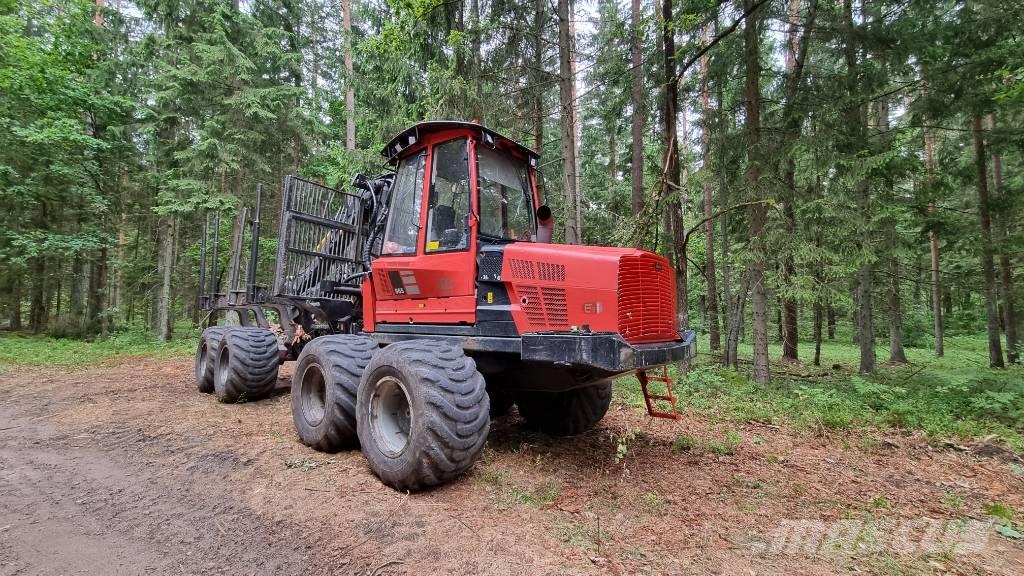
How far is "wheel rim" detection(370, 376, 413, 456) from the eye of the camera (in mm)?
3695

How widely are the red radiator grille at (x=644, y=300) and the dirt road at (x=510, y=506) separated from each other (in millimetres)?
1206

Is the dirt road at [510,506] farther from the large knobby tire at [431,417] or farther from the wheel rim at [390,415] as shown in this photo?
the wheel rim at [390,415]

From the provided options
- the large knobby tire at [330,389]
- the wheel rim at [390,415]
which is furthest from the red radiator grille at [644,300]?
the large knobby tire at [330,389]

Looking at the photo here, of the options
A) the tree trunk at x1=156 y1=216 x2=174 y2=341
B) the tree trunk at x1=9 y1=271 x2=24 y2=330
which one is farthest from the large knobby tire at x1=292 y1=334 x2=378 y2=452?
the tree trunk at x1=9 y1=271 x2=24 y2=330

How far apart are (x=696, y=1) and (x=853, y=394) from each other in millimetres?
6745

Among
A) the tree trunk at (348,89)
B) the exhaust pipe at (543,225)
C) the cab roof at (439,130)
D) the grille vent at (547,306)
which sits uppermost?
the tree trunk at (348,89)

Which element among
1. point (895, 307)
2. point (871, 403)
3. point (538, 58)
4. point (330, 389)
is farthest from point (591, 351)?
point (895, 307)

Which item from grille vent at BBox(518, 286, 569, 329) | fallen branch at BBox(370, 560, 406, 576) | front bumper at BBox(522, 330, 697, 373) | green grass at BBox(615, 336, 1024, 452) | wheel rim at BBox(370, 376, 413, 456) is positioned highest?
grille vent at BBox(518, 286, 569, 329)

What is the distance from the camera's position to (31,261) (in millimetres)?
14977

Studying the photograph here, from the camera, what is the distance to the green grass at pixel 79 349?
10922mm

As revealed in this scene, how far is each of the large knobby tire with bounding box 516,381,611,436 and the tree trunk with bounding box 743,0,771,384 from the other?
13.5 ft

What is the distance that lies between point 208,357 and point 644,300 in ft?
21.6

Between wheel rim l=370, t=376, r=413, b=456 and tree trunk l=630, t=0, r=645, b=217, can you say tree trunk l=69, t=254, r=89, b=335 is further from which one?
tree trunk l=630, t=0, r=645, b=217

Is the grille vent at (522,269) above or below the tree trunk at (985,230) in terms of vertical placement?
below
